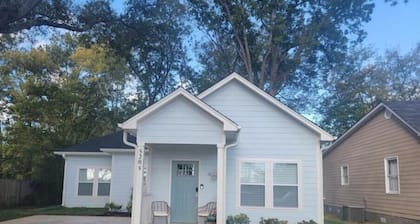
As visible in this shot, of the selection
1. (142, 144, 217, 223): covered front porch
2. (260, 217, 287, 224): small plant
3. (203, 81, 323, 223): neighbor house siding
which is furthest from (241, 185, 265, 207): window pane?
(142, 144, 217, 223): covered front porch

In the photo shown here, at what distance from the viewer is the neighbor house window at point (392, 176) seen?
15236 millimetres

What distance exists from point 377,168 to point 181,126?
9320 millimetres

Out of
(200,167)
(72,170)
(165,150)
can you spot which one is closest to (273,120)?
(200,167)

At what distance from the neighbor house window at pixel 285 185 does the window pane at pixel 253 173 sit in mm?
414

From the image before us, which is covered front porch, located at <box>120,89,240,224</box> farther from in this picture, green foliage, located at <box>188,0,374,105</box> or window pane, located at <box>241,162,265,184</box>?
green foliage, located at <box>188,0,374,105</box>

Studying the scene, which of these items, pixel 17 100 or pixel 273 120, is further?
pixel 17 100

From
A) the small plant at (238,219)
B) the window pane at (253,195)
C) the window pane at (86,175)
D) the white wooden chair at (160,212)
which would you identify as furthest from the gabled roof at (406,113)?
the window pane at (86,175)

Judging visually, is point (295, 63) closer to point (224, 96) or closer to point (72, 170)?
point (224, 96)

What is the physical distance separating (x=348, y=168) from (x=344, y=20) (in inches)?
370

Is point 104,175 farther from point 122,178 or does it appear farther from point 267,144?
point 267,144

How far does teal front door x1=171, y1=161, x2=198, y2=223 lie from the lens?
13.3 metres

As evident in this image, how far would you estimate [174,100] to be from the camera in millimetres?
11844

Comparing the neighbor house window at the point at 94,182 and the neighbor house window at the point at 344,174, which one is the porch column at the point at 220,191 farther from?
the neighbor house window at the point at 344,174

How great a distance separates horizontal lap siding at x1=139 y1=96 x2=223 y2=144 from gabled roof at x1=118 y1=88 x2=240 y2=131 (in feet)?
0.49
